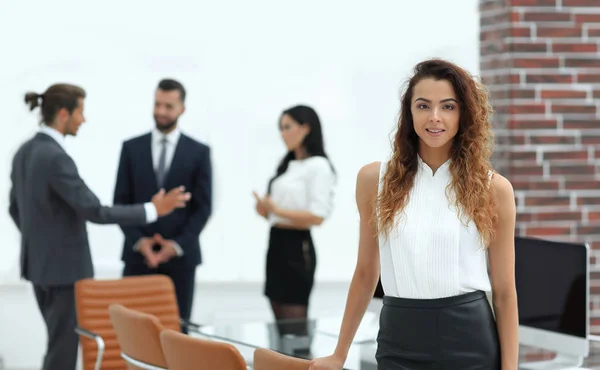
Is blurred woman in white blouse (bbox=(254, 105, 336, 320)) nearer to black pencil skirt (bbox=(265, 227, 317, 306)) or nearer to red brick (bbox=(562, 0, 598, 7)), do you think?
black pencil skirt (bbox=(265, 227, 317, 306))

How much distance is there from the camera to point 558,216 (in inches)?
191

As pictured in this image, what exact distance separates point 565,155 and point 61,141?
2362mm

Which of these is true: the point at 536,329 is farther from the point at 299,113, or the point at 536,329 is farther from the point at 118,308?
the point at 299,113

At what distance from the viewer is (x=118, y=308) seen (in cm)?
350

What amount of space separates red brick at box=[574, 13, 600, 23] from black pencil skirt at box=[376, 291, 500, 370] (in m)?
2.67

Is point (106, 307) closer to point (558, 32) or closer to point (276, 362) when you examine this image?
point (276, 362)

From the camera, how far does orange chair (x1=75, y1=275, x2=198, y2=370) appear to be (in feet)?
13.9

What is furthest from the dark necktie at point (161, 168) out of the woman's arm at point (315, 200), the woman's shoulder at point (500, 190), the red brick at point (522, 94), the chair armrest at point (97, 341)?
the woman's shoulder at point (500, 190)

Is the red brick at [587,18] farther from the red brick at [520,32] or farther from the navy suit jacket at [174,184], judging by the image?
the navy suit jacket at [174,184]

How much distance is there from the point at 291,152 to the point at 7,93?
210 centimetres

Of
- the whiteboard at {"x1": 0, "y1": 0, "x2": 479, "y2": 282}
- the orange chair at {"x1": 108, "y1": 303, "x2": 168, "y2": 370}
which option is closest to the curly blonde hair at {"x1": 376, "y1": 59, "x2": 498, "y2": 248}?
the orange chair at {"x1": 108, "y1": 303, "x2": 168, "y2": 370}

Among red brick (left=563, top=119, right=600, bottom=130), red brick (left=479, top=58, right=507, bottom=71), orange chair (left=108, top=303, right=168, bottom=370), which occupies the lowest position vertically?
orange chair (left=108, top=303, right=168, bottom=370)

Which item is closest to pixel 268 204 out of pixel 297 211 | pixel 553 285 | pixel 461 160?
pixel 297 211

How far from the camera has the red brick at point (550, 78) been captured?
478 centimetres
